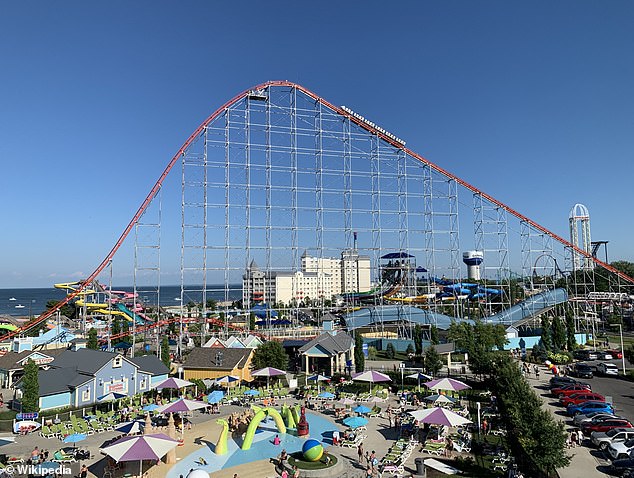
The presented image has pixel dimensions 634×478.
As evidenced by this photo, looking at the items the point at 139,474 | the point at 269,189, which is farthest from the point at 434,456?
the point at 269,189

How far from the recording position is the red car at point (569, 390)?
2255cm

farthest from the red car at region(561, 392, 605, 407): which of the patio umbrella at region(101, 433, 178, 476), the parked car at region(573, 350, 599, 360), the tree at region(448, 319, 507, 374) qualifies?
the patio umbrella at region(101, 433, 178, 476)

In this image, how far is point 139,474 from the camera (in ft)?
44.8

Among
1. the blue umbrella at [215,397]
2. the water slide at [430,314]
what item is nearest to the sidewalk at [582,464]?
the blue umbrella at [215,397]

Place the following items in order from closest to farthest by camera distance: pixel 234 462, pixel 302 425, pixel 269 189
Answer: pixel 234 462, pixel 302 425, pixel 269 189

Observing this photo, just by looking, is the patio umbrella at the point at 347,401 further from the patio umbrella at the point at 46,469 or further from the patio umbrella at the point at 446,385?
the patio umbrella at the point at 46,469

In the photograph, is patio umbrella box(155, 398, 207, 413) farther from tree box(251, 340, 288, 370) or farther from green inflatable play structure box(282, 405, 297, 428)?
tree box(251, 340, 288, 370)

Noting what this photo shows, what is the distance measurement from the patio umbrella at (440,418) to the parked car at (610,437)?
14.8 feet

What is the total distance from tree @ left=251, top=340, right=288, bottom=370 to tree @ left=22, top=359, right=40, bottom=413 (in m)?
11.3

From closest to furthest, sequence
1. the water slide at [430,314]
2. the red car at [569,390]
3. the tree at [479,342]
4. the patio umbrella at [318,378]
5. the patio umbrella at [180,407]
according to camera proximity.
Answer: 1. the patio umbrella at [180,407]
2. the red car at [569,390]
3. the tree at [479,342]
4. the patio umbrella at [318,378]
5. the water slide at [430,314]

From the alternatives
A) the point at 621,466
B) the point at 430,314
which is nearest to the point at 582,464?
the point at 621,466

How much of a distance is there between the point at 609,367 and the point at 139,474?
1053 inches

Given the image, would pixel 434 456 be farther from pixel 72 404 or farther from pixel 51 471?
pixel 72 404

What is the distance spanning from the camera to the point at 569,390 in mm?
22812
